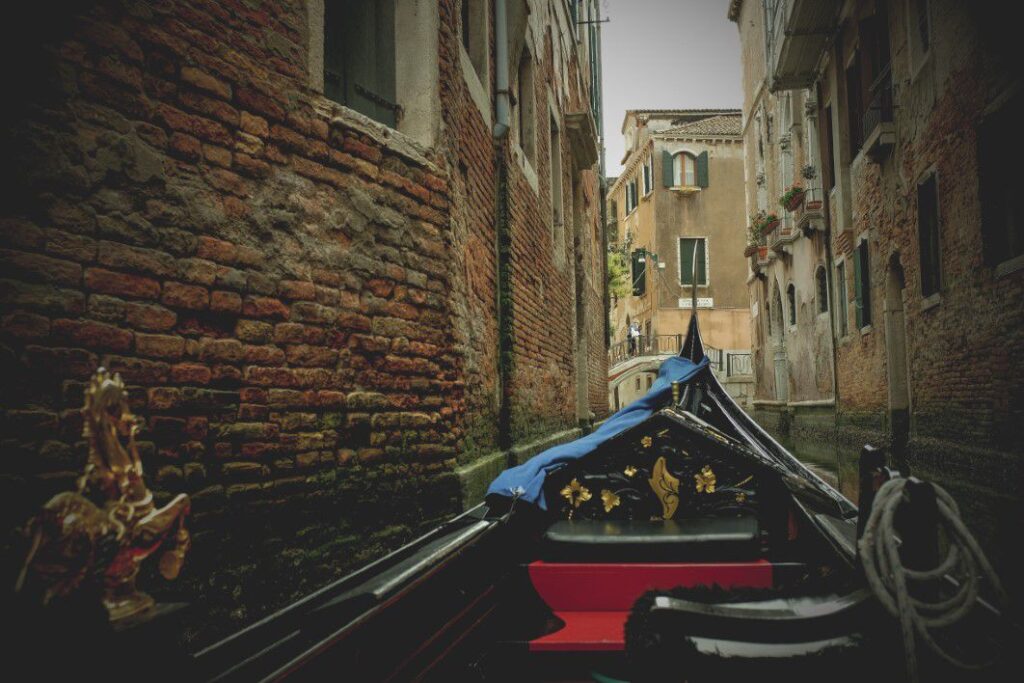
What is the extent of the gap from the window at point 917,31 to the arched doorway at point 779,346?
8972 mm

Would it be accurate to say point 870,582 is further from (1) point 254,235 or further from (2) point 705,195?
(2) point 705,195

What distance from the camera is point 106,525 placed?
3.36ft

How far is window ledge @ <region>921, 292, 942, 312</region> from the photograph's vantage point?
7.22 meters

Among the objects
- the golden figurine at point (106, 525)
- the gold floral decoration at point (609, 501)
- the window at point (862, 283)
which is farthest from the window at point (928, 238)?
the golden figurine at point (106, 525)

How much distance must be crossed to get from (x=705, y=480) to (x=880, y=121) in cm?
794

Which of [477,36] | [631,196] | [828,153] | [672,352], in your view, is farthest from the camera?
[631,196]

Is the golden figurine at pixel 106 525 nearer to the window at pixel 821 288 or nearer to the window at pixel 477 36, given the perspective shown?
the window at pixel 477 36

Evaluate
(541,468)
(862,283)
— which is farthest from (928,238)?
(541,468)

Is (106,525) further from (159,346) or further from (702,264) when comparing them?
(702,264)

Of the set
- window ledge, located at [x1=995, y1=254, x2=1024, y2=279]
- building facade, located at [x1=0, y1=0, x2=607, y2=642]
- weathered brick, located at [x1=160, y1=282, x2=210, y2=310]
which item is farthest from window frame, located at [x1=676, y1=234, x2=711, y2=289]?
weathered brick, located at [x1=160, y1=282, x2=210, y2=310]

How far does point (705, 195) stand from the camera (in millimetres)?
26547

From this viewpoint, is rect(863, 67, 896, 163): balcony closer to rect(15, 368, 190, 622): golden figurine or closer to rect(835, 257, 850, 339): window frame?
rect(835, 257, 850, 339): window frame

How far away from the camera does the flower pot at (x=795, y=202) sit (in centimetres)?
1318

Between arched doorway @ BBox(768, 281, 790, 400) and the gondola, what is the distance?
13507mm
